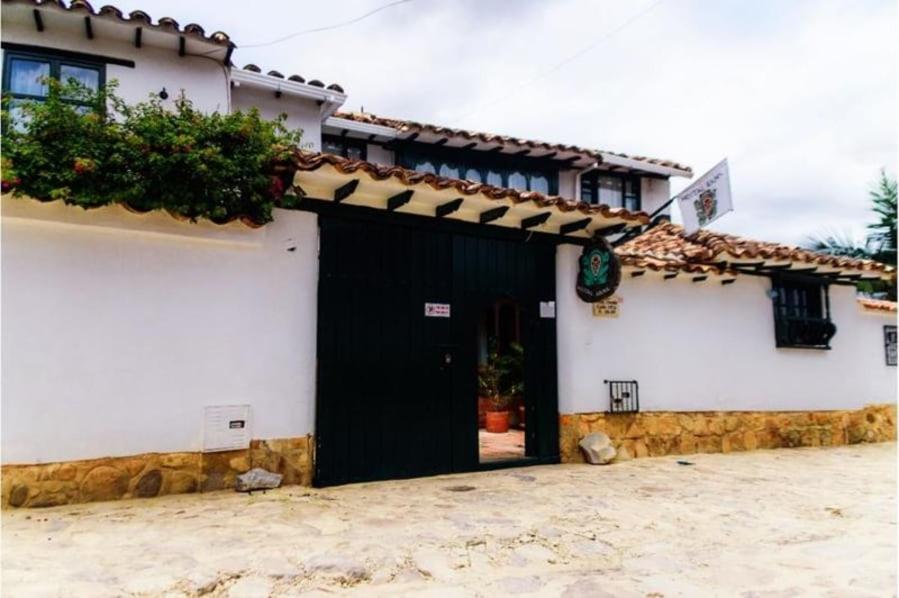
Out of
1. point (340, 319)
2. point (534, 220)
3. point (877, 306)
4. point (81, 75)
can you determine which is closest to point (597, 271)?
point (534, 220)

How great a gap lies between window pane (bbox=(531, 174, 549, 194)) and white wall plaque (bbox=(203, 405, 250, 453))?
7214 millimetres

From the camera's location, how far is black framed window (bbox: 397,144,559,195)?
33.4 feet

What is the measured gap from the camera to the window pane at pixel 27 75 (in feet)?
20.4

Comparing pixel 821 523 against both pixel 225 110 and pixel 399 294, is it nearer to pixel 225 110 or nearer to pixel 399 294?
pixel 399 294

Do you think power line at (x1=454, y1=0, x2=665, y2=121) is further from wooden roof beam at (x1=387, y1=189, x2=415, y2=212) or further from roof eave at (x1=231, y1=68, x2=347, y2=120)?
wooden roof beam at (x1=387, y1=189, x2=415, y2=212)

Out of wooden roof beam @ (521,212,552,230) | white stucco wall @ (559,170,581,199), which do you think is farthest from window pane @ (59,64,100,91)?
white stucco wall @ (559,170,581,199)

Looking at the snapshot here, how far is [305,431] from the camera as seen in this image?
5.99m

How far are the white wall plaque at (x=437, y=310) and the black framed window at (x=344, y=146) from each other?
3912 millimetres

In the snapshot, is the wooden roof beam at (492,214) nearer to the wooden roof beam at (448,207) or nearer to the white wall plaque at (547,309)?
the wooden roof beam at (448,207)

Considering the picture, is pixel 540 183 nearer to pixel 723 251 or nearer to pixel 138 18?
pixel 723 251

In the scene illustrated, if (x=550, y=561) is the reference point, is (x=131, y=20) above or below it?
above

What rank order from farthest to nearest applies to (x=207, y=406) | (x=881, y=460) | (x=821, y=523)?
(x=881, y=460)
(x=207, y=406)
(x=821, y=523)

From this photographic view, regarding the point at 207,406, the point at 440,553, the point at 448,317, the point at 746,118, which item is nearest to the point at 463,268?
the point at 448,317

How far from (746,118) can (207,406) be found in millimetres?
9186
